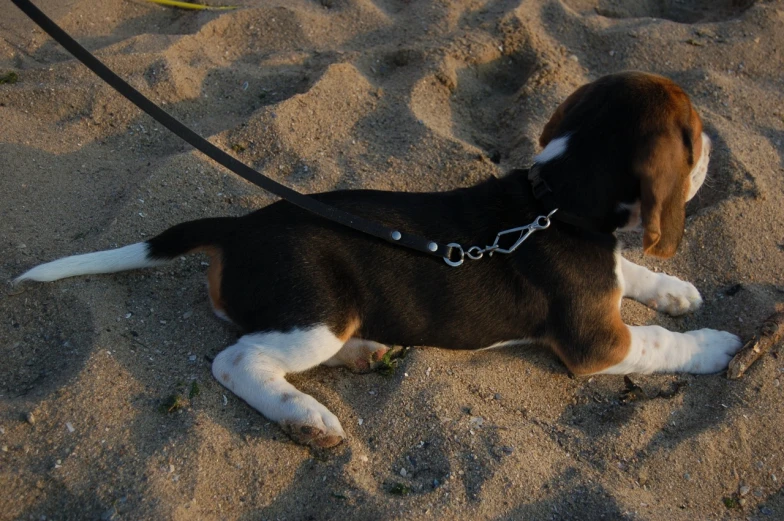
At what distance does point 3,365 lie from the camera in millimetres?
3250

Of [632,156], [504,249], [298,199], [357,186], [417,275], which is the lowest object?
[357,186]

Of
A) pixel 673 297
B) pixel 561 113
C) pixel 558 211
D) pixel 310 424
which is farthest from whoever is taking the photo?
pixel 673 297

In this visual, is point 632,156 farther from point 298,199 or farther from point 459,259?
point 298,199

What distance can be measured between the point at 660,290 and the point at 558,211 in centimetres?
109

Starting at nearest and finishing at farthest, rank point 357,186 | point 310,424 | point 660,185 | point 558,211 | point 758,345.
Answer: point 660,185, point 310,424, point 558,211, point 758,345, point 357,186

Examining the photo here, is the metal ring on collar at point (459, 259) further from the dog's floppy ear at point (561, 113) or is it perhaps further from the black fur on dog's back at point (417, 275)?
the dog's floppy ear at point (561, 113)

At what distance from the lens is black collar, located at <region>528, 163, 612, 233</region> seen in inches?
125

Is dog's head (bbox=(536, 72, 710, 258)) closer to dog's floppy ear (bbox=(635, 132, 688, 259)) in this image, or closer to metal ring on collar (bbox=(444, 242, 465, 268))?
dog's floppy ear (bbox=(635, 132, 688, 259))

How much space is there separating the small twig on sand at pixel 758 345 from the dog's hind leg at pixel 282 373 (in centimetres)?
195

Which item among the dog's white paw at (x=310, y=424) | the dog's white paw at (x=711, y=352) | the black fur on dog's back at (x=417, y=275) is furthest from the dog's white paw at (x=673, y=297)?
the dog's white paw at (x=310, y=424)

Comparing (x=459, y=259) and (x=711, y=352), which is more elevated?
(x=459, y=259)

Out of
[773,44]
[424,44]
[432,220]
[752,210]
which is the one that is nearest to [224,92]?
[424,44]

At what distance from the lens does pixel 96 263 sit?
3.46 meters

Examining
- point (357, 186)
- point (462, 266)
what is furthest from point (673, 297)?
point (357, 186)
